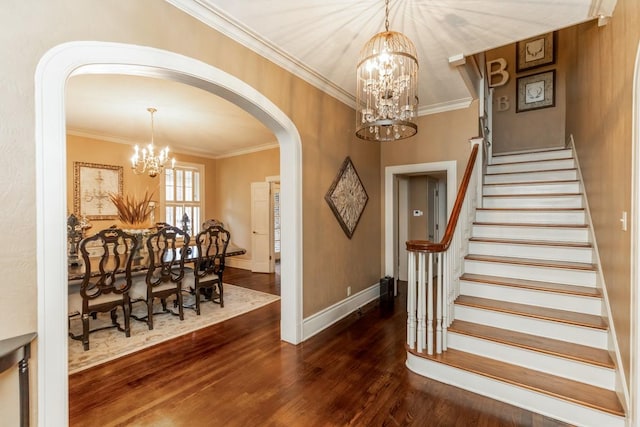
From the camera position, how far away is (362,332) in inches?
129

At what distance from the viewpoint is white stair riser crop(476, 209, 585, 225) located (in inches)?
124

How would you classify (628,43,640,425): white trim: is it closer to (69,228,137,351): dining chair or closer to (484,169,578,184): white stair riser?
(484,169,578,184): white stair riser

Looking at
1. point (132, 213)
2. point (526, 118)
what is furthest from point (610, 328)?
point (132, 213)

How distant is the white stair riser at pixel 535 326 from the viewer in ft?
7.22

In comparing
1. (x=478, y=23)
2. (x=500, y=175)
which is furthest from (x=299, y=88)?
(x=500, y=175)

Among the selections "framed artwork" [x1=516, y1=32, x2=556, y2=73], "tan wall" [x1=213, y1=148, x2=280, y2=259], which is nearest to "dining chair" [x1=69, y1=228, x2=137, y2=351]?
"tan wall" [x1=213, y1=148, x2=280, y2=259]

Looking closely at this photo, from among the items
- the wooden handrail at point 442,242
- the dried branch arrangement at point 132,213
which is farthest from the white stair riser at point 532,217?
the dried branch arrangement at point 132,213

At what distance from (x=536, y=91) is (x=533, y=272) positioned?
13.7 ft

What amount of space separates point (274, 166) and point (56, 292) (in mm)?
5174

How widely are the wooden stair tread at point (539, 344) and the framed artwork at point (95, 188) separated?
6.05m

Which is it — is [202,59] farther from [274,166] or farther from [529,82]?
[529,82]

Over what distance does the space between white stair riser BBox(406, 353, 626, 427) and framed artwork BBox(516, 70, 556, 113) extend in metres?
5.17

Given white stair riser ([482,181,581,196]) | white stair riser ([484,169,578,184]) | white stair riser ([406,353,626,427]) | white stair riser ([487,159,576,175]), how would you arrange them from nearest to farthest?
1. white stair riser ([406,353,626,427])
2. white stair riser ([482,181,581,196])
3. white stair riser ([484,169,578,184])
4. white stair riser ([487,159,576,175])

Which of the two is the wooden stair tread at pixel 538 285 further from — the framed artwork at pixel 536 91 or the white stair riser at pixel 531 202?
the framed artwork at pixel 536 91
